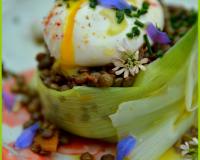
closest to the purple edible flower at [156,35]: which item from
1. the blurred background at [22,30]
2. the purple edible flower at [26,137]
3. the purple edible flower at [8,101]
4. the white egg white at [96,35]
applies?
the white egg white at [96,35]

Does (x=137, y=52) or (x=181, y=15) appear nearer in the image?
(x=137, y=52)

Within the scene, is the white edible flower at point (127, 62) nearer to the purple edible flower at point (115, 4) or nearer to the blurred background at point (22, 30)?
the purple edible flower at point (115, 4)

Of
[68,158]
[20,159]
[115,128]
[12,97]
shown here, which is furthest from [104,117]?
[12,97]

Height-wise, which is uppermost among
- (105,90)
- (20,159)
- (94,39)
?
(94,39)

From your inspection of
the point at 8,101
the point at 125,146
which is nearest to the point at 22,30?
the point at 8,101

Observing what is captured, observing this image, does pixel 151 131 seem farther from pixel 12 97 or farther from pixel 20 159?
pixel 12 97

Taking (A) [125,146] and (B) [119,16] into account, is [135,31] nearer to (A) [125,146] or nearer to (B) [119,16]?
(B) [119,16]
